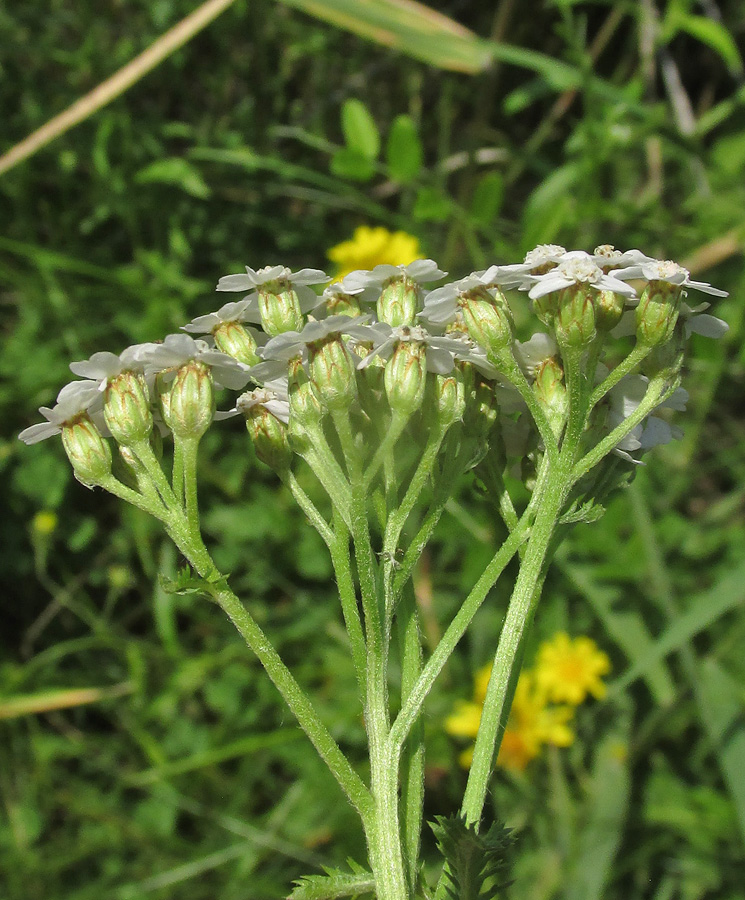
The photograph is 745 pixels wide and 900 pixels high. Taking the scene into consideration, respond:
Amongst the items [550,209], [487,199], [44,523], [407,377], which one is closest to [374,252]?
[487,199]

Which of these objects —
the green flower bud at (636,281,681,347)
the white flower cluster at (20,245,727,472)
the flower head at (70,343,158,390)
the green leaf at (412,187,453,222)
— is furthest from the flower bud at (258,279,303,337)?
the green leaf at (412,187,453,222)

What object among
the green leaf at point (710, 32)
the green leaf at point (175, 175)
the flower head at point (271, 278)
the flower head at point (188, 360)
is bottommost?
the flower head at point (188, 360)

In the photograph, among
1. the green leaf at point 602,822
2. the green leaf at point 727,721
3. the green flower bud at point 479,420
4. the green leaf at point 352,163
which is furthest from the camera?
the green leaf at point 352,163

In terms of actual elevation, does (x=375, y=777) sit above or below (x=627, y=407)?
below

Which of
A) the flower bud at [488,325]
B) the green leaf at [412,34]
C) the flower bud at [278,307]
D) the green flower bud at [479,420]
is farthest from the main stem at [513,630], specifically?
the green leaf at [412,34]

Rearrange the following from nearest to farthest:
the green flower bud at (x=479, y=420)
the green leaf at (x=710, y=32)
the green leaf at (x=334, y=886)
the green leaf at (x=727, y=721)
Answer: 1. the green leaf at (x=334, y=886)
2. the green flower bud at (x=479, y=420)
3. the green leaf at (x=727, y=721)
4. the green leaf at (x=710, y=32)

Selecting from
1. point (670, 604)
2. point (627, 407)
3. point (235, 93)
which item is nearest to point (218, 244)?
point (235, 93)

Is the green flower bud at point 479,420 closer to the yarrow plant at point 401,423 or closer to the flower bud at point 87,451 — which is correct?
the yarrow plant at point 401,423

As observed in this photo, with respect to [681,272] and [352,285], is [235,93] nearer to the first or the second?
[352,285]
